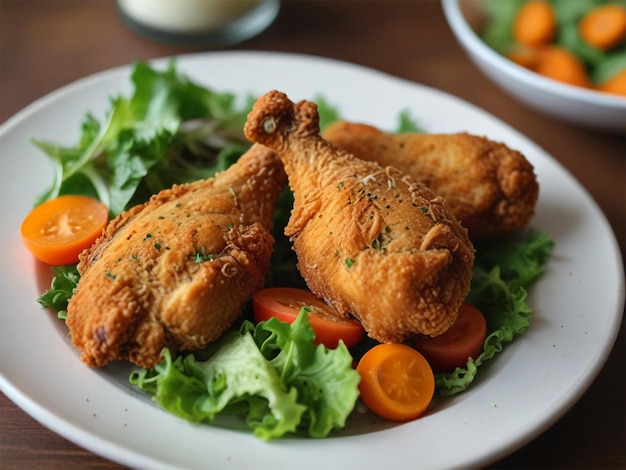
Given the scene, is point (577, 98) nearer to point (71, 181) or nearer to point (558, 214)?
point (558, 214)

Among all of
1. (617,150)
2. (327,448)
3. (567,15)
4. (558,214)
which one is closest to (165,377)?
(327,448)

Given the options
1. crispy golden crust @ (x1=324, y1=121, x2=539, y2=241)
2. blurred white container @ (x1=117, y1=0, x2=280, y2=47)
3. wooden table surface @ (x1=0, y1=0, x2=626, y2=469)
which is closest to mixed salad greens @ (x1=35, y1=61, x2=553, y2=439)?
crispy golden crust @ (x1=324, y1=121, x2=539, y2=241)

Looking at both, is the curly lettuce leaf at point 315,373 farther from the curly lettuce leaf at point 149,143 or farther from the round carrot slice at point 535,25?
the round carrot slice at point 535,25

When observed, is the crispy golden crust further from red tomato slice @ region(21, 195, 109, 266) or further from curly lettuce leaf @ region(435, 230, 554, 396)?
red tomato slice @ region(21, 195, 109, 266)

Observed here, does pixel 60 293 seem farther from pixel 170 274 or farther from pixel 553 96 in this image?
pixel 553 96

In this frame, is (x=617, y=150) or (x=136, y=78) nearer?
(x=136, y=78)

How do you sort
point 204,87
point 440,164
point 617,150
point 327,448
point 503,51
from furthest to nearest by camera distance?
point 503,51 → point 617,150 → point 204,87 → point 440,164 → point 327,448
